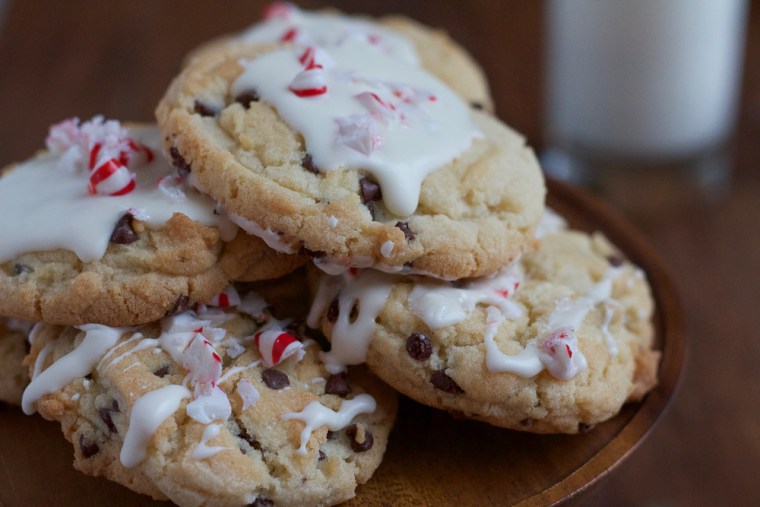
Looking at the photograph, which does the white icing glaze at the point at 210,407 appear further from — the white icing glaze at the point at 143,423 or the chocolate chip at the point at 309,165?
the chocolate chip at the point at 309,165

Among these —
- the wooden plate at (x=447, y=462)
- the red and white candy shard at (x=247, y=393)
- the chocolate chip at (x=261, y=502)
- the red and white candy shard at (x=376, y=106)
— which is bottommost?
the wooden plate at (x=447, y=462)

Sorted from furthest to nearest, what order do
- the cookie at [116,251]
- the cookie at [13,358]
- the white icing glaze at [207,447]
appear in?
the cookie at [13,358] → the cookie at [116,251] → the white icing glaze at [207,447]

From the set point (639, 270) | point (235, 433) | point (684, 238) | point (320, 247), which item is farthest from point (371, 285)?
point (684, 238)

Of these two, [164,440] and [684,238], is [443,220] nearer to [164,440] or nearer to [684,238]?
[164,440]

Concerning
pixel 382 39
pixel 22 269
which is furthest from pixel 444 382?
pixel 382 39

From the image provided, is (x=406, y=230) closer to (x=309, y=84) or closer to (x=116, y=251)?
(x=309, y=84)

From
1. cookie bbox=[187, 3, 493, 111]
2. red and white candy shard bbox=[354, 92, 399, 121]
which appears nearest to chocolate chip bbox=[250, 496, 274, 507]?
red and white candy shard bbox=[354, 92, 399, 121]

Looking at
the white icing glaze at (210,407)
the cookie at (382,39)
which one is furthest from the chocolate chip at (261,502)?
the cookie at (382,39)
